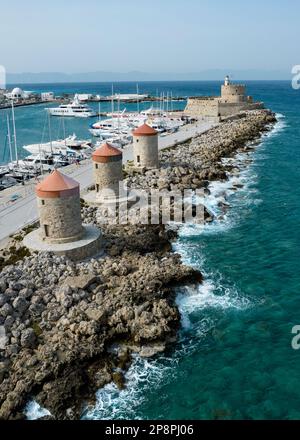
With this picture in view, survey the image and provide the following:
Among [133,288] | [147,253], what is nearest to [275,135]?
[147,253]

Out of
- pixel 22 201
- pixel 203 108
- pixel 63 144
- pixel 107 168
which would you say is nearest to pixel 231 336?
pixel 107 168

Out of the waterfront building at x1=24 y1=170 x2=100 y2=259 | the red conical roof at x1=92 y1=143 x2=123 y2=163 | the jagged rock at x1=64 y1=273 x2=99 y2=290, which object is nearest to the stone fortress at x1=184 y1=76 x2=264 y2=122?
the red conical roof at x1=92 y1=143 x2=123 y2=163

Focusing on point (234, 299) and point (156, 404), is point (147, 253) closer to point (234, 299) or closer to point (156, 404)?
point (234, 299)

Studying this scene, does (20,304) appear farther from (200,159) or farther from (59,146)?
(59,146)

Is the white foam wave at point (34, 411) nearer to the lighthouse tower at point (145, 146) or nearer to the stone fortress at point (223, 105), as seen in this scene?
the lighthouse tower at point (145, 146)

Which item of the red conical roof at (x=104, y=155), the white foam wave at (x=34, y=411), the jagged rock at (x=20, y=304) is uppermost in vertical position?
the red conical roof at (x=104, y=155)

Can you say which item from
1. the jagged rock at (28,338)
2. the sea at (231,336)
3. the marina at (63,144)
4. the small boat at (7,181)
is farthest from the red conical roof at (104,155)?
the jagged rock at (28,338)

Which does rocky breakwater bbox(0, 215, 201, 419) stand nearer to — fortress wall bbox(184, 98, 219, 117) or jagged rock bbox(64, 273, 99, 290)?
jagged rock bbox(64, 273, 99, 290)
